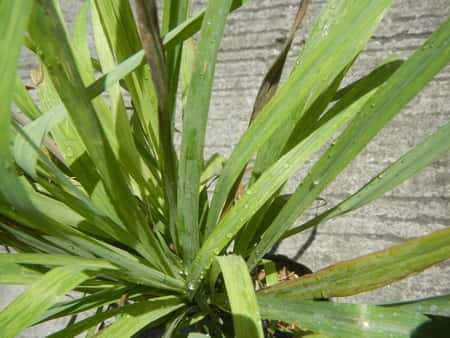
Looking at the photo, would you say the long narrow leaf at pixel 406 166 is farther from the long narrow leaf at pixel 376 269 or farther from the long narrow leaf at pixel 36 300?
the long narrow leaf at pixel 36 300

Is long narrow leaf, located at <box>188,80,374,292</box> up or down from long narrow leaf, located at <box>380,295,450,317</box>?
up

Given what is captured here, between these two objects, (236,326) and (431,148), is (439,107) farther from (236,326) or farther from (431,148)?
(236,326)

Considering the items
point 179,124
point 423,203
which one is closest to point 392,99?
point 423,203

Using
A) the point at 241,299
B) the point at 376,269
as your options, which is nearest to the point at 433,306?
the point at 376,269

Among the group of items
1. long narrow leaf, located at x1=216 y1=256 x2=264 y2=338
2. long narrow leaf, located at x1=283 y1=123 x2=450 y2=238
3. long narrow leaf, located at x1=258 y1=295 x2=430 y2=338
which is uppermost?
long narrow leaf, located at x1=283 y1=123 x2=450 y2=238

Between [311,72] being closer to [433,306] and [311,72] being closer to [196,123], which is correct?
[196,123]

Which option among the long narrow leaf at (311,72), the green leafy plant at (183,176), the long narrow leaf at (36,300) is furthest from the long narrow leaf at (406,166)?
the long narrow leaf at (36,300)

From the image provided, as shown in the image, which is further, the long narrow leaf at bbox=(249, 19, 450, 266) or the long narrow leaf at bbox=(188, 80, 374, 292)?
the long narrow leaf at bbox=(188, 80, 374, 292)

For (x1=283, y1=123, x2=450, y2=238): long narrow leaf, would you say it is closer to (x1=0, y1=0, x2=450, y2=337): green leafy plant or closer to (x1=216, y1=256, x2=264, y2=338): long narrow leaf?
(x1=0, y1=0, x2=450, y2=337): green leafy plant

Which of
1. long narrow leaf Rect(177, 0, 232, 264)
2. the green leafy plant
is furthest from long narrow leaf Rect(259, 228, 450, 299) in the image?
long narrow leaf Rect(177, 0, 232, 264)
